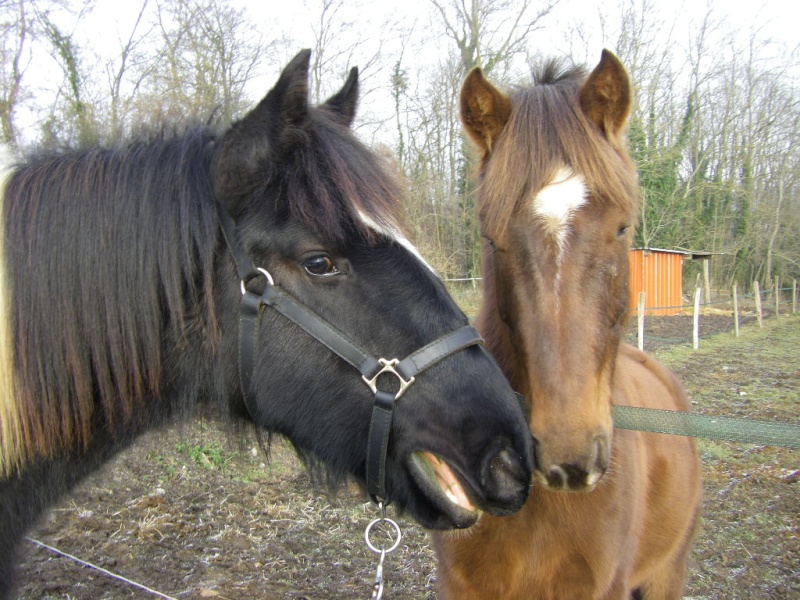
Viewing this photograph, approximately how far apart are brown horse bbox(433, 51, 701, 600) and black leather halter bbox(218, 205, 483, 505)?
0.29 m

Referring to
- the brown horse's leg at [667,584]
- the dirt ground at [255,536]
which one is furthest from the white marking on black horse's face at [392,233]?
the brown horse's leg at [667,584]

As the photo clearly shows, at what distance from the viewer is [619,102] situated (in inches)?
81.6

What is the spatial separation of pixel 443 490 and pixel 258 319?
78 centimetres

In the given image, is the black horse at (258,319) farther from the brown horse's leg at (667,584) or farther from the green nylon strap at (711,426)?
the brown horse's leg at (667,584)

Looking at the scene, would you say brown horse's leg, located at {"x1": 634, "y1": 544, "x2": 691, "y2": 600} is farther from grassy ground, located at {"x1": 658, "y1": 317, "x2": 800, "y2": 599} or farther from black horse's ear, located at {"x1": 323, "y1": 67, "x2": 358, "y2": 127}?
black horse's ear, located at {"x1": 323, "y1": 67, "x2": 358, "y2": 127}

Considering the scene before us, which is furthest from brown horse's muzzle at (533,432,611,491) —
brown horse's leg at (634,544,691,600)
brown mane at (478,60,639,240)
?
brown horse's leg at (634,544,691,600)

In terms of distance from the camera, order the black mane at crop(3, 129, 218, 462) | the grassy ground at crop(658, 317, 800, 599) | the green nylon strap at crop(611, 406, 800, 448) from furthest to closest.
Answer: the grassy ground at crop(658, 317, 800, 599) < the green nylon strap at crop(611, 406, 800, 448) < the black mane at crop(3, 129, 218, 462)

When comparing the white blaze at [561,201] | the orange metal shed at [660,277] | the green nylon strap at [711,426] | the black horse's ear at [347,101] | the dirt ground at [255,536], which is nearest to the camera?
the white blaze at [561,201]

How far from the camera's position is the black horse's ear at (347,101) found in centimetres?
221

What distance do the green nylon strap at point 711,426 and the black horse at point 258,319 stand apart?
0.74 metres

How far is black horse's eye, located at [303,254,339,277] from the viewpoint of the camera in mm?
1734

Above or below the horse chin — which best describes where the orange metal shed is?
below

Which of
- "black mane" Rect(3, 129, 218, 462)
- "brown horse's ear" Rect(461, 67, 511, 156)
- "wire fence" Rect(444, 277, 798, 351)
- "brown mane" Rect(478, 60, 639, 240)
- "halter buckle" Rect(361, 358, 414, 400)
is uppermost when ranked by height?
"brown horse's ear" Rect(461, 67, 511, 156)

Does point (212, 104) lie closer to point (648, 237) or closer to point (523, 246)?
point (523, 246)
